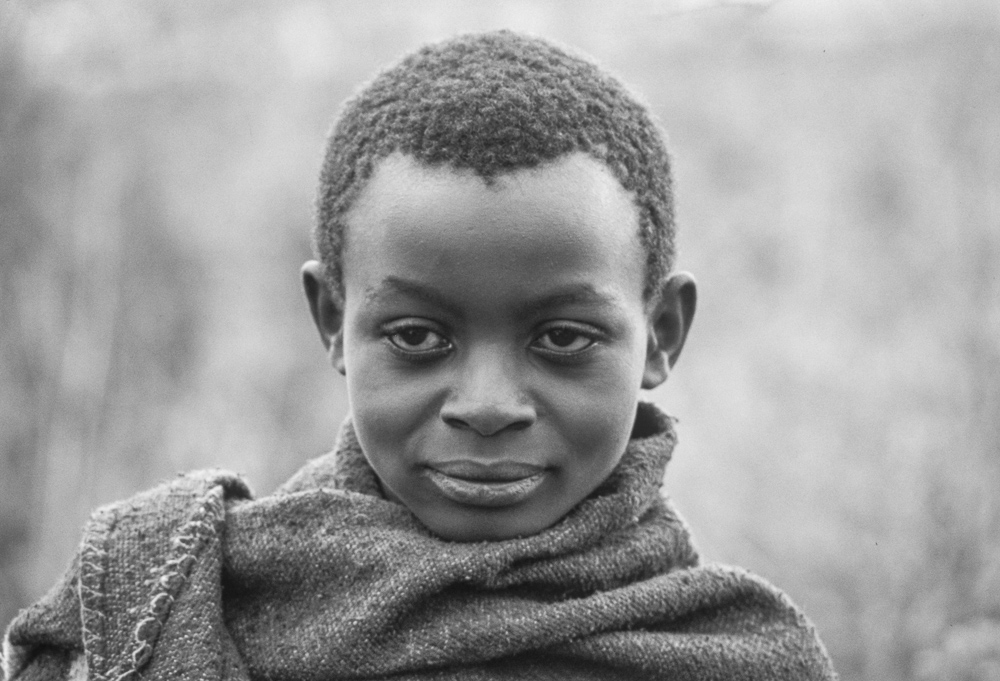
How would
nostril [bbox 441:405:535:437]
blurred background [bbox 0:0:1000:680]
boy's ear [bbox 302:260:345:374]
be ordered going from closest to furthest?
1. nostril [bbox 441:405:535:437]
2. boy's ear [bbox 302:260:345:374]
3. blurred background [bbox 0:0:1000:680]

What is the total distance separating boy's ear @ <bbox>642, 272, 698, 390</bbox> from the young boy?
0.02 meters

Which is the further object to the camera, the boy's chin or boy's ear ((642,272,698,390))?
boy's ear ((642,272,698,390))

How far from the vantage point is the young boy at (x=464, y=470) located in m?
1.74

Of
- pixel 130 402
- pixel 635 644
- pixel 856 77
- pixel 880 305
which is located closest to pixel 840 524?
pixel 880 305

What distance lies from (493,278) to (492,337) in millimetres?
87

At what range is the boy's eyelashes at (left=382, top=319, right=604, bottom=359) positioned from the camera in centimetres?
176

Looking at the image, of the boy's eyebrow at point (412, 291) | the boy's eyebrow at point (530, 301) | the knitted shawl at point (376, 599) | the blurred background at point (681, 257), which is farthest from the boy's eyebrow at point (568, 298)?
the blurred background at point (681, 257)

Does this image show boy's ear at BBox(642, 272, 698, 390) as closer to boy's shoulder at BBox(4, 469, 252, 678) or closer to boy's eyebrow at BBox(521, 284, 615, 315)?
boy's eyebrow at BBox(521, 284, 615, 315)

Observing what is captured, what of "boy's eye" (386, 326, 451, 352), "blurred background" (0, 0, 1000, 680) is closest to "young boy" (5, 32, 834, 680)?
"boy's eye" (386, 326, 451, 352)

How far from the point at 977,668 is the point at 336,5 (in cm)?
755

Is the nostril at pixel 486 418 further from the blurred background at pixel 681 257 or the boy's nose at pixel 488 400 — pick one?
the blurred background at pixel 681 257

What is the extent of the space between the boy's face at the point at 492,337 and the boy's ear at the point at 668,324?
0.12m

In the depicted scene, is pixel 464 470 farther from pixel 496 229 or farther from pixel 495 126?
pixel 495 126

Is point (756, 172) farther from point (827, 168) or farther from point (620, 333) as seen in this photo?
point (620, 333)
